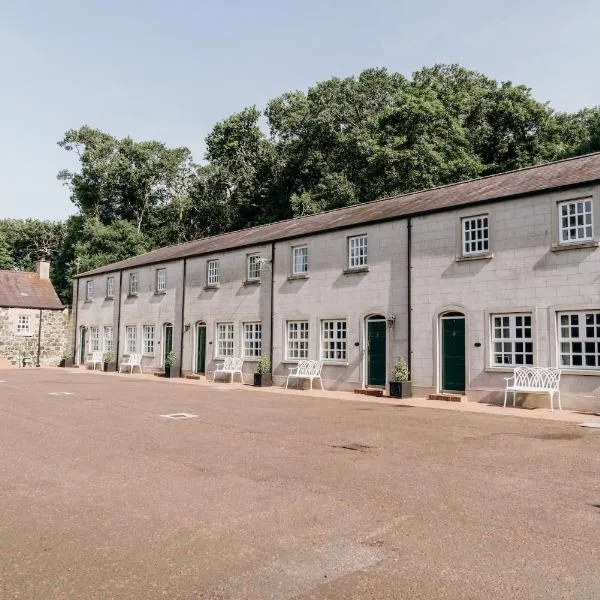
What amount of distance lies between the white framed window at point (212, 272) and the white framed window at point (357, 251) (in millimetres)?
7953

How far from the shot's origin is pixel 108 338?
109 ft


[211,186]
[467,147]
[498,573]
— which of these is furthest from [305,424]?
[211,186]

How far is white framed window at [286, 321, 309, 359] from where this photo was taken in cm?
2127

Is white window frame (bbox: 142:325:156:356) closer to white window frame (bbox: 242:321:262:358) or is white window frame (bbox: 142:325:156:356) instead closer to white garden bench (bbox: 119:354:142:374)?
white garden bench (bbox: 119:354:142:374)

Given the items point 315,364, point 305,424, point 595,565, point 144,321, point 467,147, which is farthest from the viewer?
point 467,147

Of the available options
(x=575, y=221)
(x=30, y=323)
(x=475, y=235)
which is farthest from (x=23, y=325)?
(x=575, y=221)

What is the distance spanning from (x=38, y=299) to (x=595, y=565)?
4073cm

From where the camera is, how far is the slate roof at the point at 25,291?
38094 millimetres

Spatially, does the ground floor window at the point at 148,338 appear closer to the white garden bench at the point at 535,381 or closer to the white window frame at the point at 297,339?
the white window frame at the point at 297,339

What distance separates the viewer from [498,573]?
3.97 meters

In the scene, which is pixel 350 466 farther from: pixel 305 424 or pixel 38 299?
pixel 38 299

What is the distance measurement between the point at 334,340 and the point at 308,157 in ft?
80.4

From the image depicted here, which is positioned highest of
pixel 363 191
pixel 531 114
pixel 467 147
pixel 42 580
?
pixel 531 114

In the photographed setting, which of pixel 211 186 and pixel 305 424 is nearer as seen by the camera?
pixel 305 424
